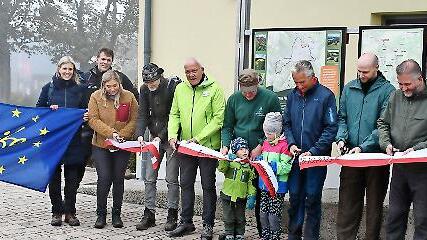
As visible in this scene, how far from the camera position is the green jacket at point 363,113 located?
5.67 meters

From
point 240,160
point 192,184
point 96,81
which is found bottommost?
point 192,184

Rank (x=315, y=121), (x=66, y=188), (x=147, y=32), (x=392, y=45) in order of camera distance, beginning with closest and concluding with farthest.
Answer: (x=315, y=121), (x=392, y=45), (x=66, y=188), (x=147, y=32)

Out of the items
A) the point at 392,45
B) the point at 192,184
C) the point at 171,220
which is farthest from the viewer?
the point at 171,220

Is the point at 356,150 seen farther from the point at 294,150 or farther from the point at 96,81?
the point at 96,81

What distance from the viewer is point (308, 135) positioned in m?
5.95

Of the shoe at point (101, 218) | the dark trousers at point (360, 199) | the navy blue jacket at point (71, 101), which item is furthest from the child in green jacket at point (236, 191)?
the navy blue jacket at point (71, 101)

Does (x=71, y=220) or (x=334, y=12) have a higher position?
(x=334, y=12)

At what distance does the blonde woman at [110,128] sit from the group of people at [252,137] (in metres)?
0.01

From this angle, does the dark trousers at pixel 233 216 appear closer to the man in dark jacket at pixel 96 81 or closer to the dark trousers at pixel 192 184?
the dark trousers at pixel 192 184

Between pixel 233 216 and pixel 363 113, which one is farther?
pixel 233 216

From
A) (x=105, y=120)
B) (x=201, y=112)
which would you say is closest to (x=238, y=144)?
(x=201, y=112)

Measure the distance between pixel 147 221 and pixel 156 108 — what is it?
4.24 ft

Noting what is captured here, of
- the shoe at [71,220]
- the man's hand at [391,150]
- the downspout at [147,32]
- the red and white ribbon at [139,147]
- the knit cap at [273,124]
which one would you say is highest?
the downspout at [147,32]

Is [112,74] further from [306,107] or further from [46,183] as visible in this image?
[306,107]
